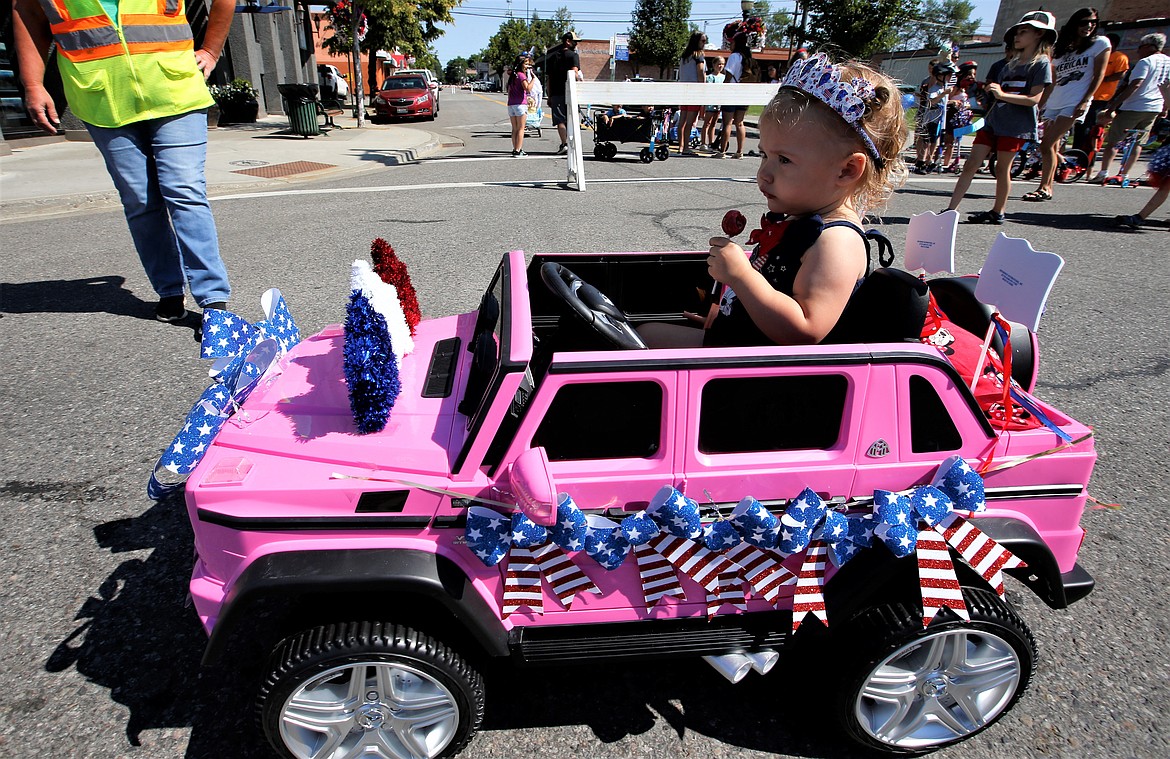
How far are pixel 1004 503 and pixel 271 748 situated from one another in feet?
7.08

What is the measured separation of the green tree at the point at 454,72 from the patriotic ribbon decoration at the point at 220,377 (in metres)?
136

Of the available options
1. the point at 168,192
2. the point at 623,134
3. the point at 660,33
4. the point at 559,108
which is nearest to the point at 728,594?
the point at 168,192

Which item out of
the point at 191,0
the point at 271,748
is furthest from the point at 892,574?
the point at 191,0

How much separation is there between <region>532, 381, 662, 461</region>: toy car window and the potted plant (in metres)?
20.2

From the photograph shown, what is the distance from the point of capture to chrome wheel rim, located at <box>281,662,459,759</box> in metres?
1.73

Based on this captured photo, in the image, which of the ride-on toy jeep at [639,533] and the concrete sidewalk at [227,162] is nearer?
the ride-on toy jeep at [639,533]

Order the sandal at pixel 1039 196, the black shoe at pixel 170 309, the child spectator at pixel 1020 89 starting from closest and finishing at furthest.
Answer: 1. the black shoe at pixel 170 309
2. the child spectator at pixel 1020 89
3. the sandal at pixel 1039 196

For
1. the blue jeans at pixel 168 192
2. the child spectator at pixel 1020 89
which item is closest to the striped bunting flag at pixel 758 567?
the blue jeans at pixel 168 192

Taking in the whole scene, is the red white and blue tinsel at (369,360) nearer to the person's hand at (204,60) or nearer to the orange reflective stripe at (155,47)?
the orange reflective stripe at (155,47)

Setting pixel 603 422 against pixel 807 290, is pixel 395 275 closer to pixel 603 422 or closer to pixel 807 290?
pixel 603 422

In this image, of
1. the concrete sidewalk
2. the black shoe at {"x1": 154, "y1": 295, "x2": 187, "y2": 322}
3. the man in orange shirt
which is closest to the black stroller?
the concrete sidewalk

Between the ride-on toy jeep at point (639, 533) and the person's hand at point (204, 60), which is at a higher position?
the person's hand at point (204, 60)

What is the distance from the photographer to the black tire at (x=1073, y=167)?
38.5ft

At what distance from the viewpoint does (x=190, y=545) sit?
264cm
